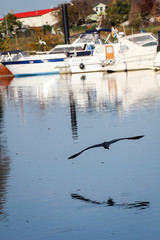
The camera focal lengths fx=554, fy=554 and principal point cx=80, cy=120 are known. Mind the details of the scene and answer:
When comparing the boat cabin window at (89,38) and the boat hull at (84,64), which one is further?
the boat cabin window at (89,38)

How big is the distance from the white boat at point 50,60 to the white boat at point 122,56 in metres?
1.53

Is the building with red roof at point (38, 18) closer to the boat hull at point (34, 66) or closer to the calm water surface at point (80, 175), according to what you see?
the boat hull at point (34, 66)

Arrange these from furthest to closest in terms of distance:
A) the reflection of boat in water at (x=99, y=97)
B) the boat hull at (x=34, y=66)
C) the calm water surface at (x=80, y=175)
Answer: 1. the boat hull at (x=34, y=66)
2. the reflection of boat in water at (x=99, y=97)
3. the calm water surface at (x=80, y=175)

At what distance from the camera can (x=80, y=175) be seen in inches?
439

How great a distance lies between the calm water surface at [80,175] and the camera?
324 inches

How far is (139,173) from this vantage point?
10.9m

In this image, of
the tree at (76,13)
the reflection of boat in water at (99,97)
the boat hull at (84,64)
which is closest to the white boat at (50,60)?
the boat hull at (84,64)

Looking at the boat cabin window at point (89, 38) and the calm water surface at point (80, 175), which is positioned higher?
the boat cabin window at point (89, 38)

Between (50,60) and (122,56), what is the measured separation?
880cm

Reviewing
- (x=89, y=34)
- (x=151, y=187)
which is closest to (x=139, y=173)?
(x=151, y=187)

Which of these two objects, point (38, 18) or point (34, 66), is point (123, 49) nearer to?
point (34, 66)

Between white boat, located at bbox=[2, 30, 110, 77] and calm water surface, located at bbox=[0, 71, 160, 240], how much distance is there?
2612 centimetres

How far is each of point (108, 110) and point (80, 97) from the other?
6216 mm

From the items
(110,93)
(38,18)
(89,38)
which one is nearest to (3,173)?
(110,93)
